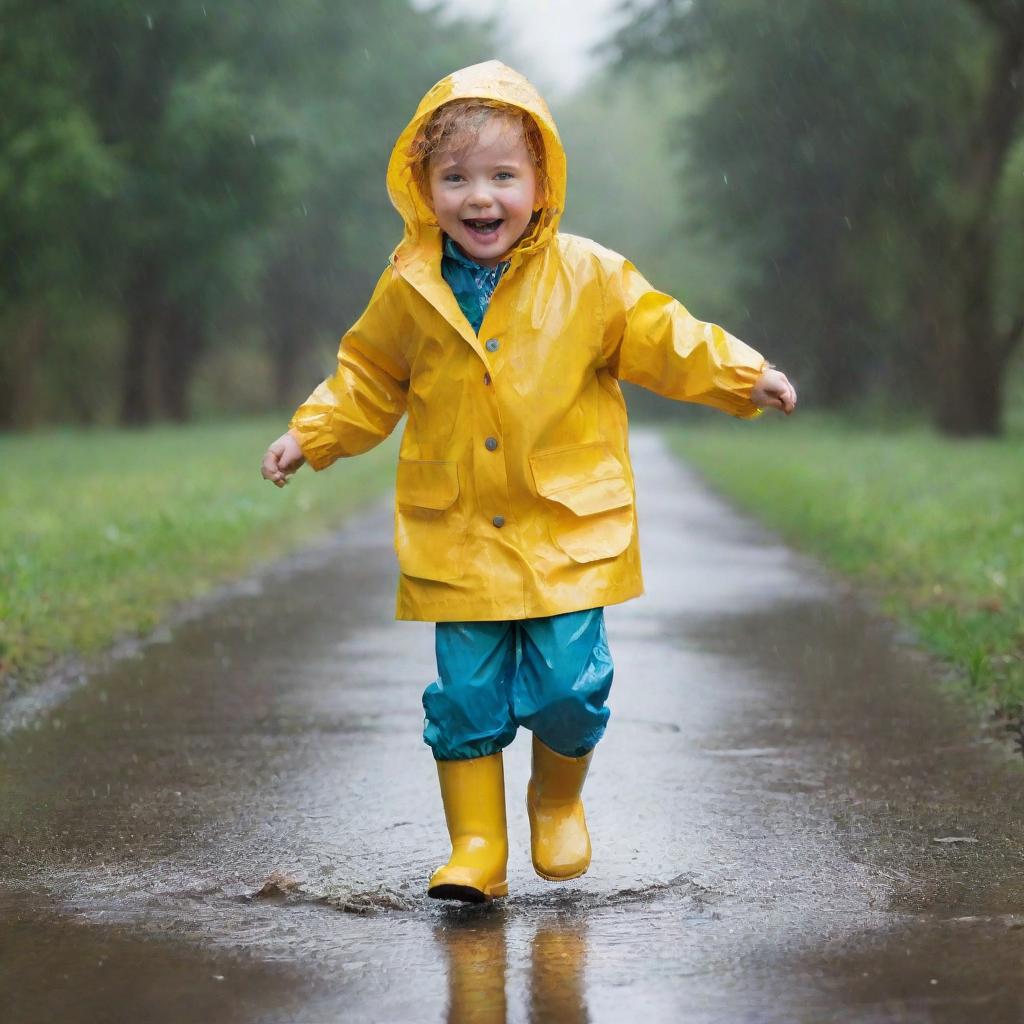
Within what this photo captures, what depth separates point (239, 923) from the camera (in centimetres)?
372

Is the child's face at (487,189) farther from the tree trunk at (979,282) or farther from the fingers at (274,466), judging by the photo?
the tree trunk at (979,282)

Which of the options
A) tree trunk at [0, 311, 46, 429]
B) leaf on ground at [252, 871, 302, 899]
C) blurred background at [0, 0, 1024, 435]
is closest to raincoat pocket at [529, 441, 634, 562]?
leaf on ground at [252, 871, 302, 899]

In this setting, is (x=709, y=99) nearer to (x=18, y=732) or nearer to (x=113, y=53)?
(x=113, y=53)

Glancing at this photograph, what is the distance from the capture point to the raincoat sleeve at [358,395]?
4.20 m

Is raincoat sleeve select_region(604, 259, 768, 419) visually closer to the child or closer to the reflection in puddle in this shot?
the child

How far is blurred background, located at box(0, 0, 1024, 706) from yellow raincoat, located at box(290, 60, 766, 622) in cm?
372

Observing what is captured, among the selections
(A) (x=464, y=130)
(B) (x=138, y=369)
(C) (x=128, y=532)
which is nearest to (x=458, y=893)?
(A) (x=464, y=130)

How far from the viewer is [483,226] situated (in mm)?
4055

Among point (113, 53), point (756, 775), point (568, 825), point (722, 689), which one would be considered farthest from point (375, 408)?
point (113, 53)

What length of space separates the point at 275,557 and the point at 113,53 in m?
20.4

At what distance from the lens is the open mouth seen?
4047 millimetres

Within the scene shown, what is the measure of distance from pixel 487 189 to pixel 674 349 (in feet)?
1.92

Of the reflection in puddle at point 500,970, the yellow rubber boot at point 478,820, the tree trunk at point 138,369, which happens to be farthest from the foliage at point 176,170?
the reflection in puddle at point 500,970

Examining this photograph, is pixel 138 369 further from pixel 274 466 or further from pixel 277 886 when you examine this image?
pixel 277 886
